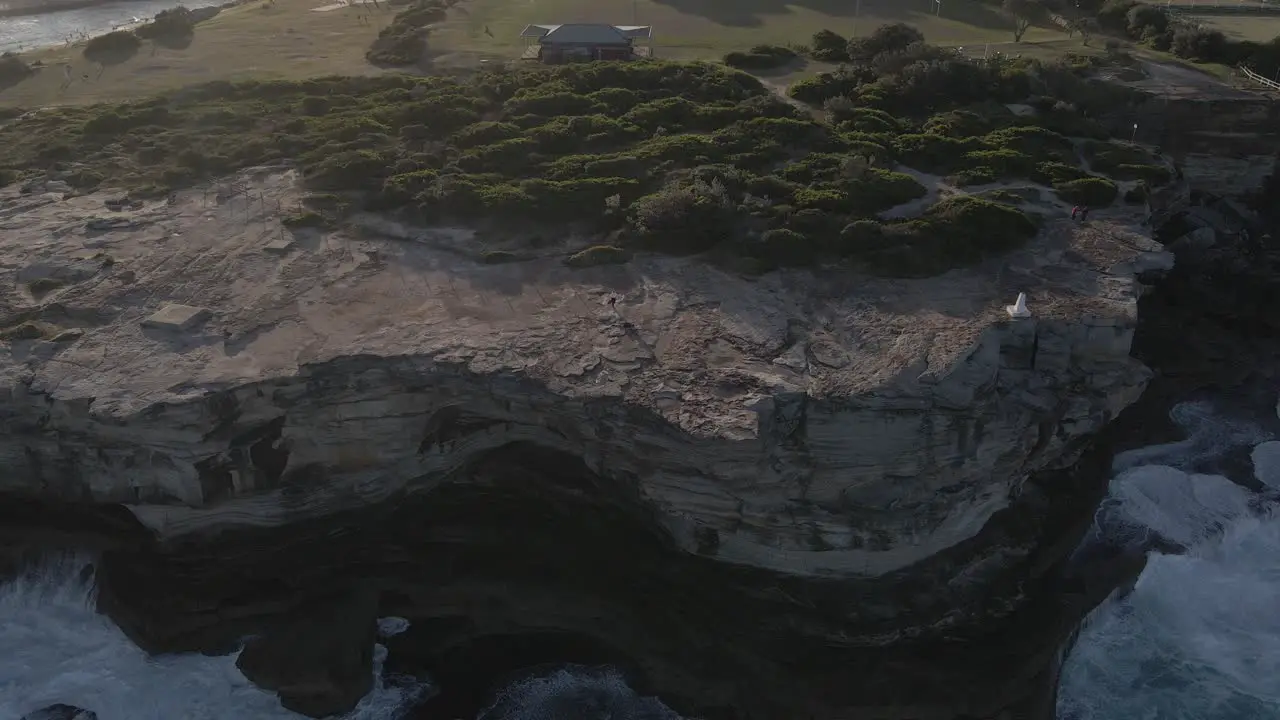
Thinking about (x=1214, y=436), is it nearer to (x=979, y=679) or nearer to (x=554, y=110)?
(x=979, y=679)

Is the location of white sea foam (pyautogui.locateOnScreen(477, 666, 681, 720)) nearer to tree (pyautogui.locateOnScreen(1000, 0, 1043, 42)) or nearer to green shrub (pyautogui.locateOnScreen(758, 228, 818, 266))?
green shrub (pyautogui.locateOnScreen(758, 228, 818, 266))

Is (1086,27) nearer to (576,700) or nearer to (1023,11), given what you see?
(1023,11)

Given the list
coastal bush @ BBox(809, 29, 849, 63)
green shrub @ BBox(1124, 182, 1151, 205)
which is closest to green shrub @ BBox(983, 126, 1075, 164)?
green shrub @ BBox(1124, 182, 1151, 205)

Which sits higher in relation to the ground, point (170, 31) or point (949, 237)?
point (170, 31)

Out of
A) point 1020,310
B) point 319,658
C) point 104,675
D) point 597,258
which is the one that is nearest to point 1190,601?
point 1020,310

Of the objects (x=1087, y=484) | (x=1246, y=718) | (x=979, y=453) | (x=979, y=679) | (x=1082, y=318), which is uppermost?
(x=1082, y=318)

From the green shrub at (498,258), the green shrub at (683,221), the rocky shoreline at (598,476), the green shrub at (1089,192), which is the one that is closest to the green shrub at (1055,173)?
the green shrub at (1089,192)

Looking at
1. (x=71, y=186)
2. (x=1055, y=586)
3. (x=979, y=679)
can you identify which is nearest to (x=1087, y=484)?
(x=1055, y=586)

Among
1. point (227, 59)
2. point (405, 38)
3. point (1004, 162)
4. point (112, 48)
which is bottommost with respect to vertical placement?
point (1004, 162)
